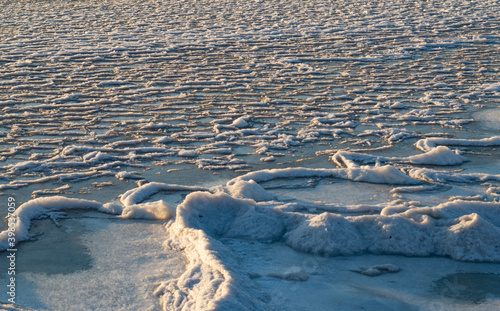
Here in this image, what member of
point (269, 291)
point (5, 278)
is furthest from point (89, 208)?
point (269, 291)

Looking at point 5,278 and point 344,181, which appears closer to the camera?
point 5,278

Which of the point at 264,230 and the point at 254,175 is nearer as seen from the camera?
the point at 264,230

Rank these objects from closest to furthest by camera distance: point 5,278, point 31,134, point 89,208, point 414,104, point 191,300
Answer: point 191,300
point 5,278
point 89,208
point 31,134
point 414,104

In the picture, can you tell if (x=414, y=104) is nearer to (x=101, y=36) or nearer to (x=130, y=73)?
(x=130, y=73)

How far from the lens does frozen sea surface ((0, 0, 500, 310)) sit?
331 centimetres

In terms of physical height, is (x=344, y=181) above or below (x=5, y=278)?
below

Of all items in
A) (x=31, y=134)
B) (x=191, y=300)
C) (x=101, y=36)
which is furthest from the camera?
(x=101, y=36)

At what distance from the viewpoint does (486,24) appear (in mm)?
13047

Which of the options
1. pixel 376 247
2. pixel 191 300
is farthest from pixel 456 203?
pixel 191 300

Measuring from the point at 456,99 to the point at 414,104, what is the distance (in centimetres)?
59

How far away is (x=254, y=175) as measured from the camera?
4.90 m

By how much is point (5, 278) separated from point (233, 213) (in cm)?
153

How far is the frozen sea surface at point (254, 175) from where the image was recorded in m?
3.31

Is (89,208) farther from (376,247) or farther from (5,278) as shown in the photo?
(376,247)
